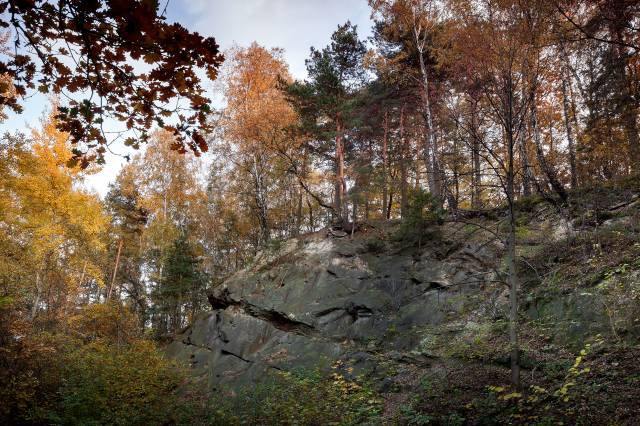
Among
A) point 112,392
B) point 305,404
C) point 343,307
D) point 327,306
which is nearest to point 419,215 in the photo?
point 343,307

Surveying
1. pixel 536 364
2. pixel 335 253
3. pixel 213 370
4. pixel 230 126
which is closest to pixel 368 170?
pixel 335 253

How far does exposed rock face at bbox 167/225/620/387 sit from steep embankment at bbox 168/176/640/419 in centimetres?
5

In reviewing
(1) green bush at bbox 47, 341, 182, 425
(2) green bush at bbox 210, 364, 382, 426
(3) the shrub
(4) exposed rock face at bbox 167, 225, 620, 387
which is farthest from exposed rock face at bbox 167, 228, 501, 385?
(1) green bush at bbox 47, 341, 182, 425

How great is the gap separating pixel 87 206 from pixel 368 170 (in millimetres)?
11529

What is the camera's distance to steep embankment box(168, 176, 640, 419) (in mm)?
6559

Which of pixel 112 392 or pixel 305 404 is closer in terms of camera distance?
pixel 112 392

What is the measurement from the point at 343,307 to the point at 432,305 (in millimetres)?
3119

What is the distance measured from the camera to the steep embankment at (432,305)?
656 cm

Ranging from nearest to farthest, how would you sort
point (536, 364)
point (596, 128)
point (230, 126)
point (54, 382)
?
point (536, 364), point (54, 382), point (596, 128), point (230, 126)

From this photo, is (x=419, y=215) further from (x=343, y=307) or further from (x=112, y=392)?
(x=112, y=392)

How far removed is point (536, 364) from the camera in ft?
20.6

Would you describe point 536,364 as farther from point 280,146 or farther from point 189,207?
point 189,207

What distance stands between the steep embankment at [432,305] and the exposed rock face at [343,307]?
5 centimetres

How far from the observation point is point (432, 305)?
1099cm
